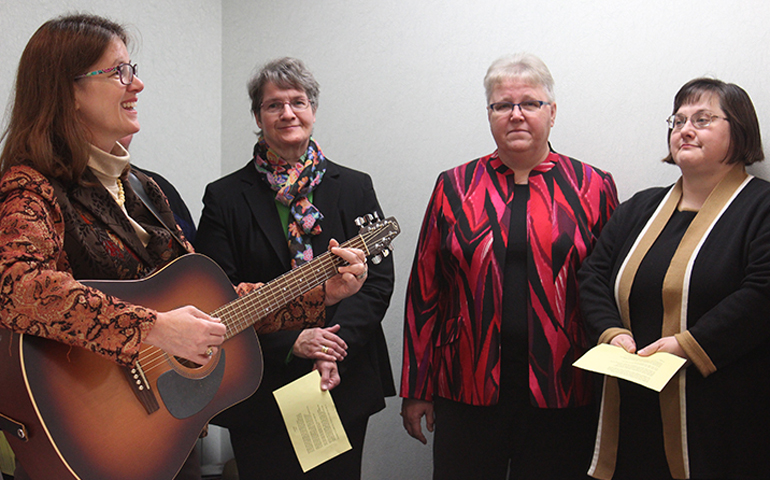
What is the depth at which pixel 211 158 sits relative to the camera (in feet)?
11.1

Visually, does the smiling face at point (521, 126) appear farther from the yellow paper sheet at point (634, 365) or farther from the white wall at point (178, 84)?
the white wall at point (178, 84)

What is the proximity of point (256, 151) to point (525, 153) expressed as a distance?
0.96m

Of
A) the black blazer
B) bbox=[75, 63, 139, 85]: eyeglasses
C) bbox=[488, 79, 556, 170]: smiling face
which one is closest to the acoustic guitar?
the black blazer

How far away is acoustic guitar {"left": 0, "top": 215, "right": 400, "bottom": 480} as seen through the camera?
1.29 m

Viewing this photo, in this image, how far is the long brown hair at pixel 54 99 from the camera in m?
1.42

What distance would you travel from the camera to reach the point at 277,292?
1794mm

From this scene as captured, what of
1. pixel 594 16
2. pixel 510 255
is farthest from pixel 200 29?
pixel 510 255

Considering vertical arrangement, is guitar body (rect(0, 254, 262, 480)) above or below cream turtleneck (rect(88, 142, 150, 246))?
below

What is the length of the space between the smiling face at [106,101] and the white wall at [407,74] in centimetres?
116

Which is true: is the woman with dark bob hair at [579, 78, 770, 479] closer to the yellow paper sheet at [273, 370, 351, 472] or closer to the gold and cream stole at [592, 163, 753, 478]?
the gold and cream stole at [592, 163, 753, 478]

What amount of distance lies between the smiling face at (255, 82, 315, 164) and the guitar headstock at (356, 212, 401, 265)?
0.43 m

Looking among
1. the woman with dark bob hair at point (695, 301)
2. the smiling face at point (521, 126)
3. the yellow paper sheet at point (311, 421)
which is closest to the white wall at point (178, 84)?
the yellow paper sheet at point (311, 421)

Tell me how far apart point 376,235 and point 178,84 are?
5.88 feet

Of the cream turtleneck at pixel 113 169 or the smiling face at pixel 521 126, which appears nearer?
the cream turtleneck at pixel 113 169
